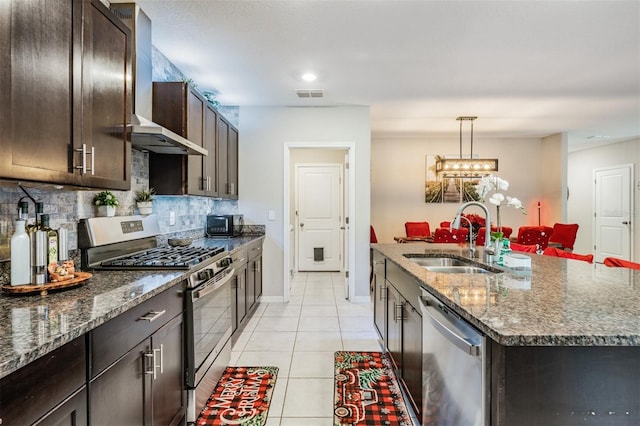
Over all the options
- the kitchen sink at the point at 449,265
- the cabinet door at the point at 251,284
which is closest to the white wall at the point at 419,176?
the cabinet door at the point at 251,284

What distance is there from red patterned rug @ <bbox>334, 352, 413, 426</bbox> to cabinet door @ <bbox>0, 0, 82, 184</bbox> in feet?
6.36

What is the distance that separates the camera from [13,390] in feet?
2.78

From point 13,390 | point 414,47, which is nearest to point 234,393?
point 13,390

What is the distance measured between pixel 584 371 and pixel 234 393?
80.3 inches

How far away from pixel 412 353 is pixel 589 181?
8280 mm

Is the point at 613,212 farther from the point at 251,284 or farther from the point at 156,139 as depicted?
the point at 156,139

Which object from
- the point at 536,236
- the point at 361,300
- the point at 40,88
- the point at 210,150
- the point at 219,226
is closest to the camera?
the point at 40,88

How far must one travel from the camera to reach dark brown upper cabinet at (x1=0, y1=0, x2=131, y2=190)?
1.17 metres

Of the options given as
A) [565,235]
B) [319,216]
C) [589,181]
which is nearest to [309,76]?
[319,216]

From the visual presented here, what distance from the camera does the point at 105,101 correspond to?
1717 mm

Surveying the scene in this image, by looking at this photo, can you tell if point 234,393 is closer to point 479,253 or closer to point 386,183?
point 479,253

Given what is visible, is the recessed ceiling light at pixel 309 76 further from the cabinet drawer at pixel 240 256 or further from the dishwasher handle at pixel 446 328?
the dishwasher handle at pixel 446 328

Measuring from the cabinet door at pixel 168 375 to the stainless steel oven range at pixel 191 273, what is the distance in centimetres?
7

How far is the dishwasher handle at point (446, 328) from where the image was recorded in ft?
3.78
